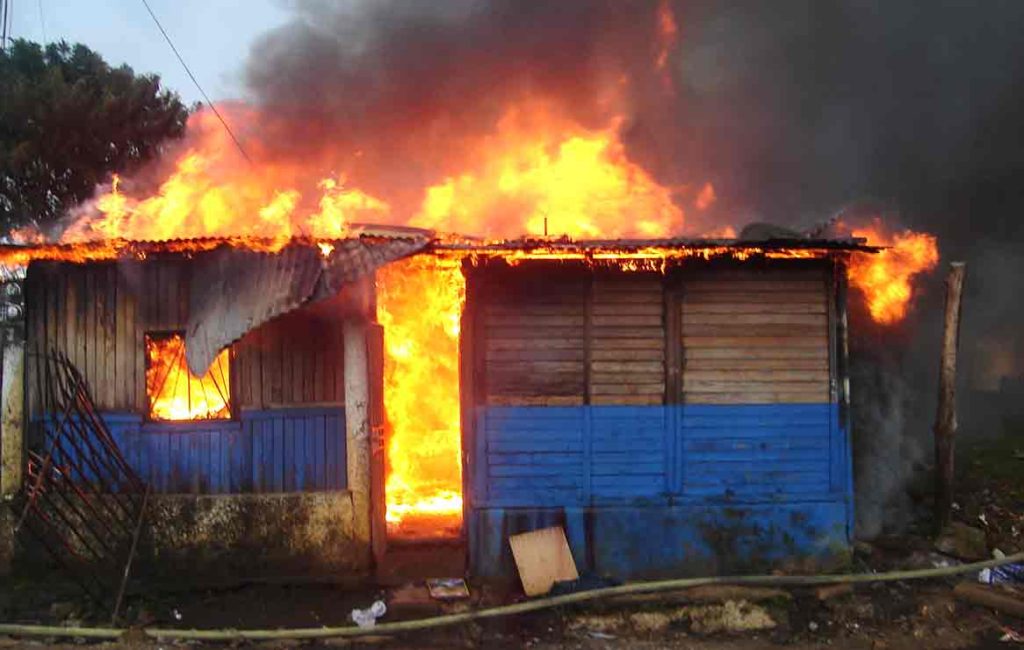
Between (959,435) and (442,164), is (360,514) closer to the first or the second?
(442,164)

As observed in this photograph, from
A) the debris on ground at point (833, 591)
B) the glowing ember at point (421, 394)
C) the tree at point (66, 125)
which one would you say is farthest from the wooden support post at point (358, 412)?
the tree at point (66, 125)

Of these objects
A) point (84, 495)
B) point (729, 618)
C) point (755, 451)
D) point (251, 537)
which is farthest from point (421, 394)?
point (729, 618)

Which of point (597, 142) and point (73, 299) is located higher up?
point (597, 142)

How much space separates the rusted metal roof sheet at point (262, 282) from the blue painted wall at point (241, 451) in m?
1.18

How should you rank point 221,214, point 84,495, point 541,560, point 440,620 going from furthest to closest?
point 221,214 < point 541,560 < point 84,495 < point 440,620

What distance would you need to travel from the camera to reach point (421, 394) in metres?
14.2

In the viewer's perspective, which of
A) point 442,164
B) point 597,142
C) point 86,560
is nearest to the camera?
point 86,560

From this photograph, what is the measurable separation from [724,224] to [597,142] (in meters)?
4.93

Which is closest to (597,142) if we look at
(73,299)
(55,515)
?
(73,299)

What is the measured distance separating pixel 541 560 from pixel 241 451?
3528 mm

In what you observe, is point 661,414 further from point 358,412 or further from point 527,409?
point 358,412

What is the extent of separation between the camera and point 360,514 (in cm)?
838

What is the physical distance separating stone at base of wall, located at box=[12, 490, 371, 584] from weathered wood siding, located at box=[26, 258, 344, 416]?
108 centimetres

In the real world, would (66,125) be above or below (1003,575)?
above
